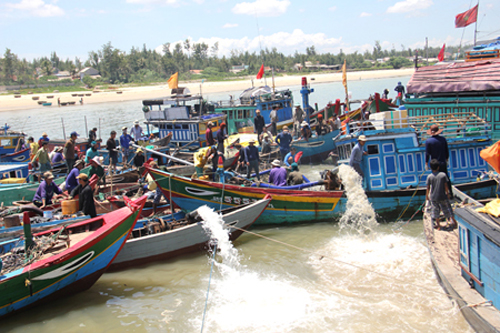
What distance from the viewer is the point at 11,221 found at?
10.0 metres

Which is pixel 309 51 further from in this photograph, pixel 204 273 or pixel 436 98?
pixel 204 273

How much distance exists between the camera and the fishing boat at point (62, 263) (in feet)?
24.3

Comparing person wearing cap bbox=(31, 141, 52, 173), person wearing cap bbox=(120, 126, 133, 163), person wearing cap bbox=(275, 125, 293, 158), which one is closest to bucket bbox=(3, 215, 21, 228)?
person wearing cap bbox=(31, 141, 52, 173)

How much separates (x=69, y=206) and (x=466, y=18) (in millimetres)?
24778

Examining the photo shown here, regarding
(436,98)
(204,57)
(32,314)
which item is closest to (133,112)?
(436,98)

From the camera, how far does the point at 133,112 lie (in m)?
53.0

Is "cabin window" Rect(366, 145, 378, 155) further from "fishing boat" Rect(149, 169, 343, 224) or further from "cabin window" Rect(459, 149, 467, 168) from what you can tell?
"cabin window" Rect(459, 149, 467, 168)

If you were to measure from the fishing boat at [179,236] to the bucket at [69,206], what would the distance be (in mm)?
1548

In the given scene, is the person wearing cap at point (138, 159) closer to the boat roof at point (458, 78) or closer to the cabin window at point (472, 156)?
the boat roof at point (458, 78)

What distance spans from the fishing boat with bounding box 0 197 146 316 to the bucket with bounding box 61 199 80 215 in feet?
3.18

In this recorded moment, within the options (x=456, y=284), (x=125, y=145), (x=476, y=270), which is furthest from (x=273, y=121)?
(x=476, y=270)

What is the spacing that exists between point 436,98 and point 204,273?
38.0 ft

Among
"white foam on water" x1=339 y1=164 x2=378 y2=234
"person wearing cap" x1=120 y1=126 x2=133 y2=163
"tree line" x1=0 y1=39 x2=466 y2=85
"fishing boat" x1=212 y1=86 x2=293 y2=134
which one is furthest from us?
"tree line" x1=0 y1=39 x2=466 y2=85

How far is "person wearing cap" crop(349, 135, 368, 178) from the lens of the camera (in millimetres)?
11352
